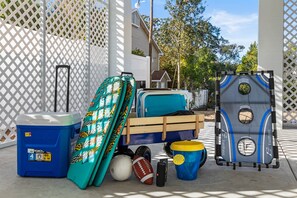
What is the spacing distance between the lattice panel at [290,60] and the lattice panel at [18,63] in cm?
429

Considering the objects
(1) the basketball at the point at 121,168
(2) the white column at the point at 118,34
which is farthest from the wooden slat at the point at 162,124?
(2) the white column at the point at 118,34

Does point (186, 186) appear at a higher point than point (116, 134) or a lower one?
lower

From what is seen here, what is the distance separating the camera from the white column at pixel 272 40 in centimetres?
588

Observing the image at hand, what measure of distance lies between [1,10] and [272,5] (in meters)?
4.47

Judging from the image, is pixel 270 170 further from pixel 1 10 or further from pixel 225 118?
pixel 1 10

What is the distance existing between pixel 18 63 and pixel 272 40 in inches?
169

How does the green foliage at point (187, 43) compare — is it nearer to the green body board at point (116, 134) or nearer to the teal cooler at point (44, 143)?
the green body board at point (116, 134)

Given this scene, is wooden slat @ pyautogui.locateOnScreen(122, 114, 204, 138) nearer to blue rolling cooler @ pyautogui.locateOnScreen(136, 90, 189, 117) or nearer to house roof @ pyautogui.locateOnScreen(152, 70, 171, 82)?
blue rolling cooler @ pyautogui.locateOnScreen(136, 90, 189, 117)

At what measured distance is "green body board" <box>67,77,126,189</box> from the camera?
260 cm

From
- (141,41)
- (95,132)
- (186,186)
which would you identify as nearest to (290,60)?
(186,186)

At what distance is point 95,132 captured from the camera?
9.07ft

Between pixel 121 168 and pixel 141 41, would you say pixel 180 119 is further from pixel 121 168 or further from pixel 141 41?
pixel 141 41

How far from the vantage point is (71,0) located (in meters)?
5.68

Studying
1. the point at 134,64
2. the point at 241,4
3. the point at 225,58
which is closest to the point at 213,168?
the point at 134,64
